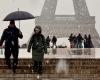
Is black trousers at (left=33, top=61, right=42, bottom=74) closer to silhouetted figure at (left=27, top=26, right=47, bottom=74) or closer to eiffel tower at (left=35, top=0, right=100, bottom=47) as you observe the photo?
silhouetted figure at (left=27, top=26, right=47, bottom=74)

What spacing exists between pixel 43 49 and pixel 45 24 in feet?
238

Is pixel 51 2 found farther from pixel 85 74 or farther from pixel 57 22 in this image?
pixel 85 74

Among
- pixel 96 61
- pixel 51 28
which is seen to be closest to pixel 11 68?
pixel 96 61

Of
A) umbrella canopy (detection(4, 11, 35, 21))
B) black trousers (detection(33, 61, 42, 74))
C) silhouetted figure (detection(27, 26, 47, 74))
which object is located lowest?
black trousers (detection(33, 61, 42, 74))

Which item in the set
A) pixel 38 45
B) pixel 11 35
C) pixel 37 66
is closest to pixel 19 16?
pixel 11 35

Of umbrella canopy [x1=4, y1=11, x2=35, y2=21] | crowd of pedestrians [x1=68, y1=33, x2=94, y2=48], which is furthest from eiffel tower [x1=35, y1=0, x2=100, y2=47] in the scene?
umbrella canopy [x1=4, y1=11, x2=35, y2=21]

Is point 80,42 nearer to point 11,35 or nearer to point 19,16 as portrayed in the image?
point 19,16

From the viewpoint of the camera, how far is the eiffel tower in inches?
3329

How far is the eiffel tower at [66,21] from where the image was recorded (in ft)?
277

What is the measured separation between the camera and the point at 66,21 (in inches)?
3526

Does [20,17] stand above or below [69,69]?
above

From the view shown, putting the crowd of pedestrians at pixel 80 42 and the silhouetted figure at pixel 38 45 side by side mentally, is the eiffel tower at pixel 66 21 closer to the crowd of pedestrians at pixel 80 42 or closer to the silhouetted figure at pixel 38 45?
the crowd of pedestrians at pixel 80 42

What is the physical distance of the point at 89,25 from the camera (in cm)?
8769

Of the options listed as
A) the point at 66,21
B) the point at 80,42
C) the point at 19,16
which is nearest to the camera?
the point at 19,16
